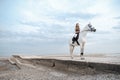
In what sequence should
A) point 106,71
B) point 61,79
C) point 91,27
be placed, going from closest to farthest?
1. point 106,71
2. point 61,79
3. point 91,27

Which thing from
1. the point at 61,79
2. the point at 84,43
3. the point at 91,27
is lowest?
the point at 61,79

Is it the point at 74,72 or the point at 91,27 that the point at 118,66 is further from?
the point at 91,27

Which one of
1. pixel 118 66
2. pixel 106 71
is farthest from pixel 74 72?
pixel 118 66

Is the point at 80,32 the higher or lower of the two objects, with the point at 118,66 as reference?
higher

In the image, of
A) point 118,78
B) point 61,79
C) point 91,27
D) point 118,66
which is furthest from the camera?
point 91,27

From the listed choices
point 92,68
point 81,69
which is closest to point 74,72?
point 81,69

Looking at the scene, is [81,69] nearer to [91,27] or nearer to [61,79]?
[61,79]

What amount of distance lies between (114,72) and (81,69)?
10.1ft

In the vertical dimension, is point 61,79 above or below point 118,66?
below

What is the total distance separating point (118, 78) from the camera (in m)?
8.16

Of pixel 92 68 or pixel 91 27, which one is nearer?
pixel 92 68

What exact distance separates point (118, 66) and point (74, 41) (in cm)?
604

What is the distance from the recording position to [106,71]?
977 centimetres

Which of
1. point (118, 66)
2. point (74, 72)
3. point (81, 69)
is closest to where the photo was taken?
point (118, 66)
